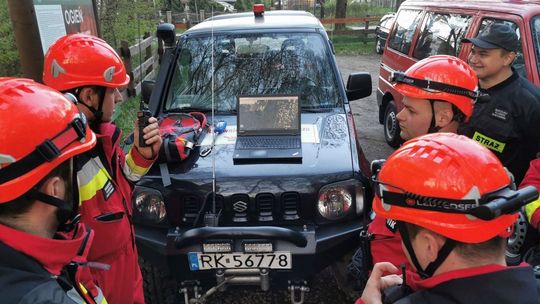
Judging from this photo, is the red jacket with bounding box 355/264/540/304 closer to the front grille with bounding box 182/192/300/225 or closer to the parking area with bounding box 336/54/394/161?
the front grille with bounding box 182/192/300/225

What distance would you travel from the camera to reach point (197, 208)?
283 centimetres

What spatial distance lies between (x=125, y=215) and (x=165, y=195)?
589 millimetres

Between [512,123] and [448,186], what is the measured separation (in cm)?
193

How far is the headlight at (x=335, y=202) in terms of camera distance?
2.79 m

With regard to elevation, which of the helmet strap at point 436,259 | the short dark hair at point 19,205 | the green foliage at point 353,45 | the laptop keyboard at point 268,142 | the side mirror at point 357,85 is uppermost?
the short dark hair at point 19,205

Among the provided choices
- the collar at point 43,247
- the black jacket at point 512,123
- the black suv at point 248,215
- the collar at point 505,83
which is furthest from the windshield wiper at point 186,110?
the collar at point 43,247

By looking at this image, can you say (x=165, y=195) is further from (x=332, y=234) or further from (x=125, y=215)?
(x=332, y=234)

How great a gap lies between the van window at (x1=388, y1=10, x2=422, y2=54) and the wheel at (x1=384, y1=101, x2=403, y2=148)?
2.92ft

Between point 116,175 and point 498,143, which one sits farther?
point 498,143

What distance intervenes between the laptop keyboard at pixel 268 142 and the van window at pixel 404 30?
4012 mm

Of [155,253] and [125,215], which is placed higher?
[125,215]

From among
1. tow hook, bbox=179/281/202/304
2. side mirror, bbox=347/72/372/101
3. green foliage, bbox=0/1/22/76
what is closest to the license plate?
tow hook, bbox=179/281/202/304

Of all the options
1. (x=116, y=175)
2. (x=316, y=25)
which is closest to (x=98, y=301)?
(x=116, y=175)

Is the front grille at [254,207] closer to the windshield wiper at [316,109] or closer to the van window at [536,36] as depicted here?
the windshield wiper at [316,109]
